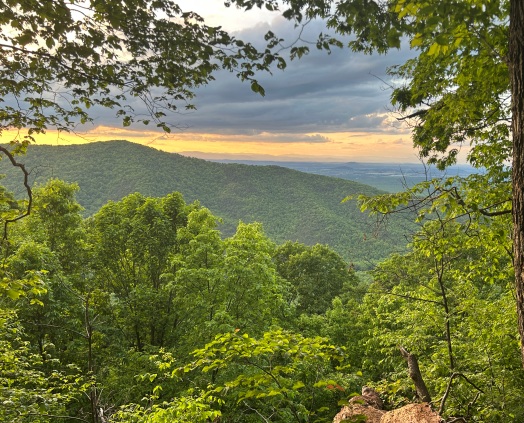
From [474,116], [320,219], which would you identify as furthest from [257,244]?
[320,219]

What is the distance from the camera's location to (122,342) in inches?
599

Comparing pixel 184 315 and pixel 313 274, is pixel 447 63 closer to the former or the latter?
pixel 184 315

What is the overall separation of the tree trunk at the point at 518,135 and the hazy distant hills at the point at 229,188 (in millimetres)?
82016

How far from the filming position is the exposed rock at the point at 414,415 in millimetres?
3620

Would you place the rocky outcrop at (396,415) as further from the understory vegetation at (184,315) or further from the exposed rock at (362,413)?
the understory vegetation at (184,315)

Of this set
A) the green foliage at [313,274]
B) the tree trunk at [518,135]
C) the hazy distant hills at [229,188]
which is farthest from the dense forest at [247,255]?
the hazy distant hills at [229,188]

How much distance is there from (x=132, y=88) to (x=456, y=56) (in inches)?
204

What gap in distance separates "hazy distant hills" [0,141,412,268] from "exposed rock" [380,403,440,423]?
266 feet

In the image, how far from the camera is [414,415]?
3732 millimetres

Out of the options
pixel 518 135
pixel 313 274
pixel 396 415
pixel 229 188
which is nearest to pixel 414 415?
pixel 396 415

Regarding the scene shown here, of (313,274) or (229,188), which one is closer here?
(313,274)

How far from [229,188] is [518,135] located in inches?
6875

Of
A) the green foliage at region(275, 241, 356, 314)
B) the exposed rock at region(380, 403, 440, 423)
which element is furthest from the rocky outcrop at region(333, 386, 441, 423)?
the green foliage at region(275, 241, 356, 314)

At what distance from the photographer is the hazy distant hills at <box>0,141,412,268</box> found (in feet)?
382
